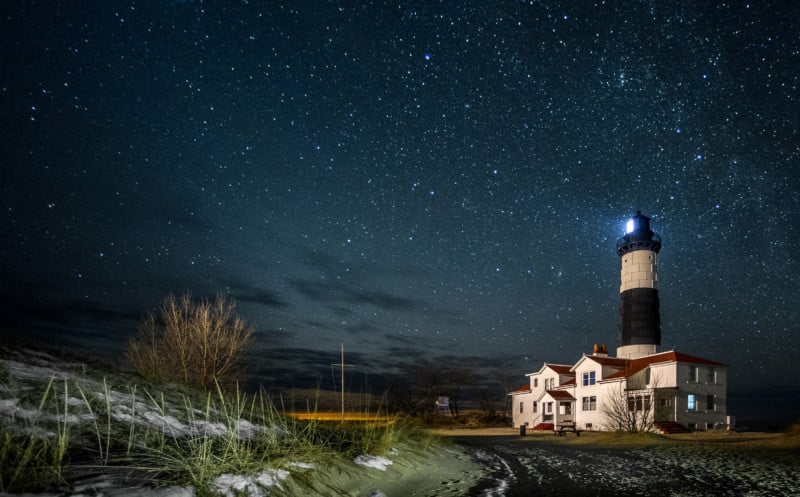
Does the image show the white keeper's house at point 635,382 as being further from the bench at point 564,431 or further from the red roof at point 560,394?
the bench at point 564,431

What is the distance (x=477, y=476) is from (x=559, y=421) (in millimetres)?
32948

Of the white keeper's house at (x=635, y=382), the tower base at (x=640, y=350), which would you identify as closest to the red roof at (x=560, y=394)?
the white keeper's house at (x=635, y=382)

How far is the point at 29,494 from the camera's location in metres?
3.42

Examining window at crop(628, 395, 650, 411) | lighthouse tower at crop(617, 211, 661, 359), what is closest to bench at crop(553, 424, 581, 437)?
window at crop(628, 395, 650, 411)

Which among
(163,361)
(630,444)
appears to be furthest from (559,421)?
(163,361)

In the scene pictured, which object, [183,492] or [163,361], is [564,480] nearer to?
[183,492]

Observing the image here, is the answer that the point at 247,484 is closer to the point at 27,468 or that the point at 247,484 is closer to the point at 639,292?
the point at 27,468

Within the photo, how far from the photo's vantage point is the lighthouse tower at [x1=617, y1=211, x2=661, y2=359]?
1619 inches

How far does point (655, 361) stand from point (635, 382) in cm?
213

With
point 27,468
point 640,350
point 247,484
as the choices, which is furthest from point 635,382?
point 27,468

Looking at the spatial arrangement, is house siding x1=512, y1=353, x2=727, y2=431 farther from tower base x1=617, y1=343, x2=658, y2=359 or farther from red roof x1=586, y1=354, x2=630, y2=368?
tower base x1=617, y1=343, x2=658, y2=359

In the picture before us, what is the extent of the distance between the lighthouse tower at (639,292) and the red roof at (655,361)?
2962 mm

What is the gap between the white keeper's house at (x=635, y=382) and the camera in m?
32.9

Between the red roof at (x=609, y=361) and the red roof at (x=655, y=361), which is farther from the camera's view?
the red roof at (x=609, y=361)
